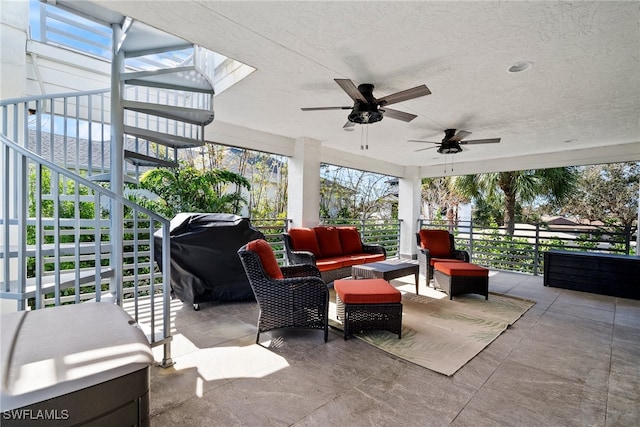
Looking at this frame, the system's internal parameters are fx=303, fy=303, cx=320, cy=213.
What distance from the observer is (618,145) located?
205 inches

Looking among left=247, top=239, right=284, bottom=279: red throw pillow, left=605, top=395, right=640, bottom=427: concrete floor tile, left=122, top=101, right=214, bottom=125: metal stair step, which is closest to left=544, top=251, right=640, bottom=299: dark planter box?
left=605, top=395, right=640, bottom=427: concrete floor tile

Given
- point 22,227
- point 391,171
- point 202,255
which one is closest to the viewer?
point 22,227

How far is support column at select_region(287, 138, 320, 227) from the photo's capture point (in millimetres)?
5406

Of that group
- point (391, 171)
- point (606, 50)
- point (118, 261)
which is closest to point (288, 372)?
point (118, 261)

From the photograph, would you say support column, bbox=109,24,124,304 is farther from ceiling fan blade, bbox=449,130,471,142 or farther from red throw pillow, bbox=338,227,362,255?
ceiling fan blade, bbox=449,130,471,142

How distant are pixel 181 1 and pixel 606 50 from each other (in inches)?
123

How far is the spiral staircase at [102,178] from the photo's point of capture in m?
1.85

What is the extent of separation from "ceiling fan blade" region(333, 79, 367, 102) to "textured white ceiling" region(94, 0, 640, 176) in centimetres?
24

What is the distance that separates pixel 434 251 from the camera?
5.09 m

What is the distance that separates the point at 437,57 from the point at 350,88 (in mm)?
759

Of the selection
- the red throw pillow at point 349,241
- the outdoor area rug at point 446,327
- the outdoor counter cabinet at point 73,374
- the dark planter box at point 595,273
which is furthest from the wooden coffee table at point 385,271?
the outdoor counter cabinet at point 73,374

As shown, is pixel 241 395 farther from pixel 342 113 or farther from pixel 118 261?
pixel 342 113

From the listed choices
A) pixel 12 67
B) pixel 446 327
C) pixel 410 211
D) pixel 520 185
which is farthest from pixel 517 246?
pixel 12 67

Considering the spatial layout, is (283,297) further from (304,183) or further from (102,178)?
(304,183)
